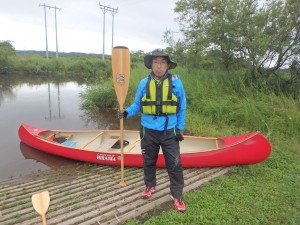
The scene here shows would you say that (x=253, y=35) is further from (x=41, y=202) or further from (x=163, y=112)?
(x=41, y=202)

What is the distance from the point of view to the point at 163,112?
280cm

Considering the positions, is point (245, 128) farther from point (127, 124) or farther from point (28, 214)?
point (28, 214)

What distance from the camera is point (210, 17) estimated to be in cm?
914

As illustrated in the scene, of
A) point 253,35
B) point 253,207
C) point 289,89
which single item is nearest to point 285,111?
point 289,89

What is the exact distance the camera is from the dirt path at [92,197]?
9.52 ft

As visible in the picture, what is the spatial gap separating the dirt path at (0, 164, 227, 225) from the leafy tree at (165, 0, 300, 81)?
4.70 metres

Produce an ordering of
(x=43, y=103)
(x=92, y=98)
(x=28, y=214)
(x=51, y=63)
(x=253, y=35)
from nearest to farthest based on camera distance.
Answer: (x=28, y=214) → (x=253, y=35) → (x=92, y=98) → (x=43, y=103) → (x=51, y=63)

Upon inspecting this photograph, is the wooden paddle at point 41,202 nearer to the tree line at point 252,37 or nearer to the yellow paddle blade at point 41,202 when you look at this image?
the yellow paddle blade at point 41,202

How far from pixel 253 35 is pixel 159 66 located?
5.53 m

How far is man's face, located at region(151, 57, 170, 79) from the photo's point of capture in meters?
2.79

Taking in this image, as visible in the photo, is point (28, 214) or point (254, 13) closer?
point (28, 214)

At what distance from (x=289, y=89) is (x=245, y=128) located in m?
2.45

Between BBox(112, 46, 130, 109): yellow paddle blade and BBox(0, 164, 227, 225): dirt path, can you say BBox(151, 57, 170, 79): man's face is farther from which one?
BBox(0, 164, 227, 225): dirt path

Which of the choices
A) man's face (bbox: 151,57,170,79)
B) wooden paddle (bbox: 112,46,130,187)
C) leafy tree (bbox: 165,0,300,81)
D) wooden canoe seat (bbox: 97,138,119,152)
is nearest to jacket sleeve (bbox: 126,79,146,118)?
man's face (bbox: 151,57,170,79)
